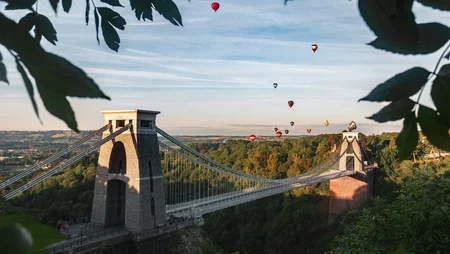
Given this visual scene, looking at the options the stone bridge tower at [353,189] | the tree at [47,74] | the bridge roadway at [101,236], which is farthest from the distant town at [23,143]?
the stone bridge tower at [353,189]

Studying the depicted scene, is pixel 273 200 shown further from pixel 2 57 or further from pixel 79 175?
pixel 2 57

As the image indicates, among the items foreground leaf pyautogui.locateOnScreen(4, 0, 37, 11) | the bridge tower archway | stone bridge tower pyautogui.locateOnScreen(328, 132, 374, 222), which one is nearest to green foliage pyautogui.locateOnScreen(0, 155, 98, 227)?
the bridge tower archway

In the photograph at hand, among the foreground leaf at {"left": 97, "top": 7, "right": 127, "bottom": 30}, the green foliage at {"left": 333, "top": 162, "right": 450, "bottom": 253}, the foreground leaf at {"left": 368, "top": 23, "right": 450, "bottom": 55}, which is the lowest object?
the green foliage at {"left": 333, "top": 162, "right": 450, "bottom": 253}

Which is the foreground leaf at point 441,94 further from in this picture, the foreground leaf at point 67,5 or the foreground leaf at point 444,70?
the foreground leaf at point 67,5

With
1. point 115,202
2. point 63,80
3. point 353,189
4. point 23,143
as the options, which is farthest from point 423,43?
point 353,189

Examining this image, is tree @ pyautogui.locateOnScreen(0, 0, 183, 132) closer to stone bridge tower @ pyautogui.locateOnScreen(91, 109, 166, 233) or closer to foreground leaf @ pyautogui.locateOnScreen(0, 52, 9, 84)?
foreground leaf @ pyautogui.locateOnScreen(0, 52, 9, 84)

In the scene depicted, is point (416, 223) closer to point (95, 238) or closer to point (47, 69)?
point (47, 69)

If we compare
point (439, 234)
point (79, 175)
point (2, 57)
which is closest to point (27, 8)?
point (2, 57)
